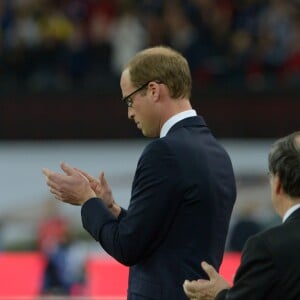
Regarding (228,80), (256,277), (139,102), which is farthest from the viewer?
(228,80)

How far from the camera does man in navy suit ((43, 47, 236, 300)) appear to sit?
4.06m

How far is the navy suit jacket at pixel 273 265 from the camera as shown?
3.41 metres

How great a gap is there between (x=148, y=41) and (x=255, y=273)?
9.51 m

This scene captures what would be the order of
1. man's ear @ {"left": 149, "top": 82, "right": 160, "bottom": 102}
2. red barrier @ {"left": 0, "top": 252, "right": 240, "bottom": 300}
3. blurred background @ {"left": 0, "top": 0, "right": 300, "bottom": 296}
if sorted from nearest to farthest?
man's ear @ {"left": 149, "top": 82, "right": 160, "bottom": 102}, red barrier @ {"left": 0, "top": 252, "right": 240, "bottom": 300}, blurred background @ {"left": 0, "top": 0, "right": 300, "bottom": 296}

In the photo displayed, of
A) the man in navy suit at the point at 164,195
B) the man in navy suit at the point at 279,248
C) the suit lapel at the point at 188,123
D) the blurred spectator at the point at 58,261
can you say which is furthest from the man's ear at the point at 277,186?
the blurred spectator at the point at 58,261

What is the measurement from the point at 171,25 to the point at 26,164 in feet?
7.16

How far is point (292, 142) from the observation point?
11.6 feet

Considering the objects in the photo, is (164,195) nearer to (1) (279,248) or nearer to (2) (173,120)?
(2) (173,120)

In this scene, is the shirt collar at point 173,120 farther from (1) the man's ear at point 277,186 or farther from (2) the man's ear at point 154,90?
(1) the man's ear at point 277,186

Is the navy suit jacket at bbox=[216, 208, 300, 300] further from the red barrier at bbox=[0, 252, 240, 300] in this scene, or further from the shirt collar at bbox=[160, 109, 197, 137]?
the red barrier at bbox=[0, 252, 240, 300]

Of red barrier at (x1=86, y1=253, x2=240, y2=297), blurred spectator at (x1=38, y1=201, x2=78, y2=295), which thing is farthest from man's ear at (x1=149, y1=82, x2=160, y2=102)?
blurred spectator at (x1=38, y1=201, x2=78, y2=295)

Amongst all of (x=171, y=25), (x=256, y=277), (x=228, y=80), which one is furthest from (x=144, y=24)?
(x=256, y=277)

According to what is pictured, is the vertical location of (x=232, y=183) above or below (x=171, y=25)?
below

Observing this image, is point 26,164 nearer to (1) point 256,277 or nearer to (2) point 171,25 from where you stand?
(2) point 171,25
